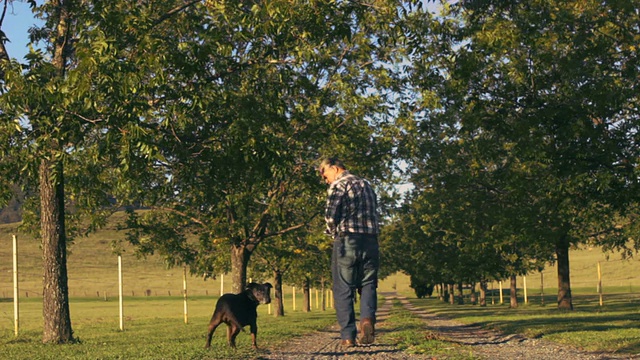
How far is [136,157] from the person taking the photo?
1577cm

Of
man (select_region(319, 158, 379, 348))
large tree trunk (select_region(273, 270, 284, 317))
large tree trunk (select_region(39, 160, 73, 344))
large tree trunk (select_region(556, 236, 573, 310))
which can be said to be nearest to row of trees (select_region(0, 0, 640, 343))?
large tree trunk (select_region(39, 160, 73, 344))

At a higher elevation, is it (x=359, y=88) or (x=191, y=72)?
(x=359, y=88)

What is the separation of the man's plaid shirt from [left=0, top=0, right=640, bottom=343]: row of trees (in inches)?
212

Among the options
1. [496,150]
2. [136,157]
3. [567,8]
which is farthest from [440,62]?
[136,157]

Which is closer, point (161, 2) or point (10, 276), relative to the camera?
point (161, 2)

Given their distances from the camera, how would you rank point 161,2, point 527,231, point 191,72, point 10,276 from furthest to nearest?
point 10,276, point 527,231, point 161,2, point 191,72

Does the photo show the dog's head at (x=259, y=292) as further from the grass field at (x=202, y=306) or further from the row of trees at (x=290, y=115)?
the row of trees at (x=290, y=115)

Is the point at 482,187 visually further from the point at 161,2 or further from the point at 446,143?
the point at 161,2

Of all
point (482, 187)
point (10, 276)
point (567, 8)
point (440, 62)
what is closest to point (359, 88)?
point (440, 62)

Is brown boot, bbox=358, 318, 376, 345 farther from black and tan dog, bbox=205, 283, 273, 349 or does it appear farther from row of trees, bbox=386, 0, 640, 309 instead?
row of trees, bbox=386, 0, 640, 309

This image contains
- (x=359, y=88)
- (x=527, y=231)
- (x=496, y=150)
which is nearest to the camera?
(x=359, y=88)

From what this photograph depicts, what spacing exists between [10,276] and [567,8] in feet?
559

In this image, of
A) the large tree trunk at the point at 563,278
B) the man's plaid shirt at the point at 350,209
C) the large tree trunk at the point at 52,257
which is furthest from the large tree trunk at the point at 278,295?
the man's plaid shirt at the point at 350,209

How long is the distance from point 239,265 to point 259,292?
19.6 metres
